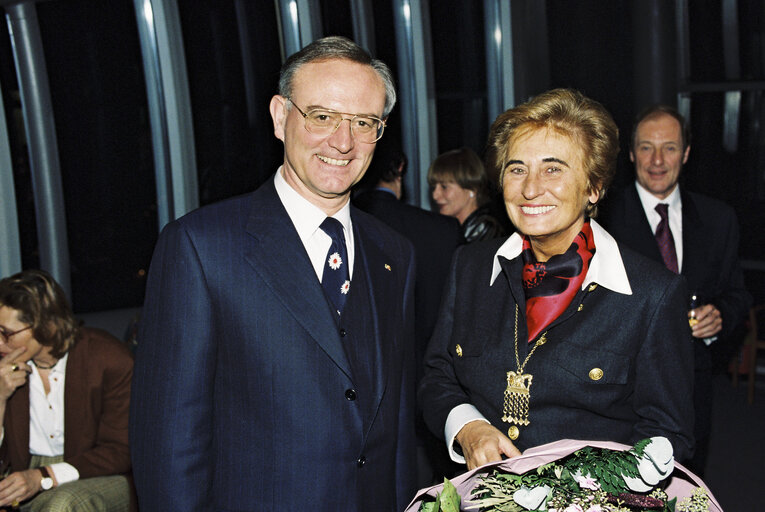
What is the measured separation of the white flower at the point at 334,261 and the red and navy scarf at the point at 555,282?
19.2 inches

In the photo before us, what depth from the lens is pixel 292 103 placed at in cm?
177

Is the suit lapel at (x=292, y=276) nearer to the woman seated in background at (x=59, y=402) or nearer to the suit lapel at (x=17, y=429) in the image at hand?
the woman seated in background at (x=59, y=402)

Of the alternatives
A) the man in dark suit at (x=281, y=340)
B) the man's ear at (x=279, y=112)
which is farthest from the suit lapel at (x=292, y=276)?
the man's ear at (x=279, y=112)

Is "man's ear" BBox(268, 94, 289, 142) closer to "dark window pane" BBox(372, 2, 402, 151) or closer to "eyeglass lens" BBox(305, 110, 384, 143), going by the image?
"eyeglass lens" BBox(305, 110, 384, 143)

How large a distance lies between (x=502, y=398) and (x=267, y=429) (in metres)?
0.58

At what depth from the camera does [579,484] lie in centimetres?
132

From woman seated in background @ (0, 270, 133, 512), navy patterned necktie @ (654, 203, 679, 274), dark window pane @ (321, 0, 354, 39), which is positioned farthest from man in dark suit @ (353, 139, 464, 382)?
dark window pane @ (321, 0, 354, 39)

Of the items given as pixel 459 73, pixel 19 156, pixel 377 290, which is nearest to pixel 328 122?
pixel 377 290

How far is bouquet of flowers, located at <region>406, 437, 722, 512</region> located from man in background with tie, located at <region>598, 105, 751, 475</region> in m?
1.74

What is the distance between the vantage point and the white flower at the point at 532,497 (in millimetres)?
1223

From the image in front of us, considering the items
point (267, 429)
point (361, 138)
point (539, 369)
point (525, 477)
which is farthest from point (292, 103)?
point (525, 477)

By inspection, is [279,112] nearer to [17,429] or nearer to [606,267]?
[606,267]

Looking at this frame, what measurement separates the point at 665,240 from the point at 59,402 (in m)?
2.75

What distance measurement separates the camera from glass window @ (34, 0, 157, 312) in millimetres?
5676
